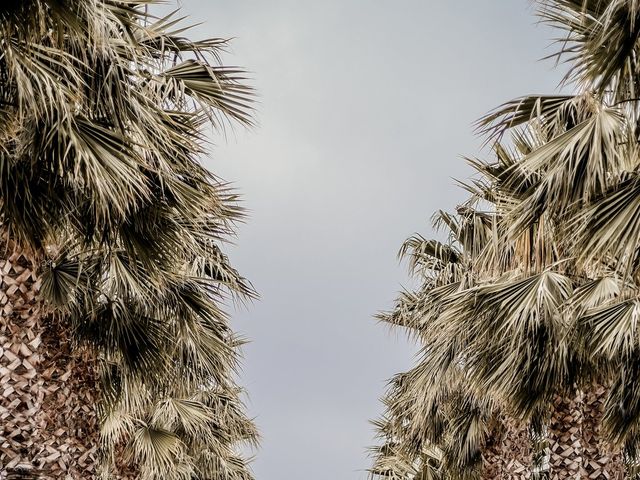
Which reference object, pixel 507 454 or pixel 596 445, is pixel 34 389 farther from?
pixel 507 454

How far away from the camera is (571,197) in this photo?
6.65 metres

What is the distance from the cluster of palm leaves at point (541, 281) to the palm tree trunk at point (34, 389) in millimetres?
4233

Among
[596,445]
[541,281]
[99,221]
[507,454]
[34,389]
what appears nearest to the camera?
[99,221]

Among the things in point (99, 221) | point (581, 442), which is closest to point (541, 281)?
point (581, 442)

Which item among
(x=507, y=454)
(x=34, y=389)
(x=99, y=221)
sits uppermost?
(x=99, y=221)

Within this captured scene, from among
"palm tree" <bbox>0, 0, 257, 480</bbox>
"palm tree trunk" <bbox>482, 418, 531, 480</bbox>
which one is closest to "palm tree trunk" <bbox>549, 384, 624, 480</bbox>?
"palm tree trunk" <bbox>482, 418, 531, 480</bbox>

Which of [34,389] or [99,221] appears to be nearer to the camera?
A: [99,221]

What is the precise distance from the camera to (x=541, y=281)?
9.27 metres

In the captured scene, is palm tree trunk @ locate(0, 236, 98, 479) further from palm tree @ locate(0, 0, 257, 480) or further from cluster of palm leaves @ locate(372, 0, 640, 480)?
cluster of palm leaves @ locate(372, 0, 640, 480)

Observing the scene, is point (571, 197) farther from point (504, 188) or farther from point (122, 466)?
point (122, 466)

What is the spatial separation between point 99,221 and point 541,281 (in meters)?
4.46

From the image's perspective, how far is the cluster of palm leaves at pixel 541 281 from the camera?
612 cm

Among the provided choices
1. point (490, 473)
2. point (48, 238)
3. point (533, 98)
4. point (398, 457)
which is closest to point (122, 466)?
point (398, 457)

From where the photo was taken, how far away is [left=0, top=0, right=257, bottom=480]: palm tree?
6.68 meters
